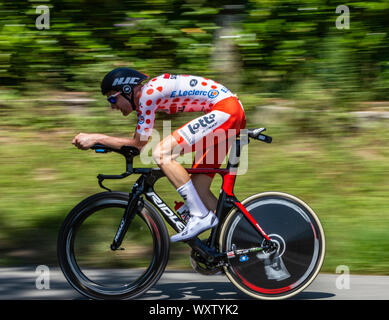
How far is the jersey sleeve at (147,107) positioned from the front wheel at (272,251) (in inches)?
35.3

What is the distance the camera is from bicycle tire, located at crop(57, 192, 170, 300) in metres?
4.46

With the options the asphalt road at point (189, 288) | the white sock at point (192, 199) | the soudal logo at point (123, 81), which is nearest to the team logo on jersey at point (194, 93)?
the soudal logo at point (123, 81)

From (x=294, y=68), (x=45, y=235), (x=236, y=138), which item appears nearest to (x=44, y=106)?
(x=45, y=235)

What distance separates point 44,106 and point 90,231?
3550mm

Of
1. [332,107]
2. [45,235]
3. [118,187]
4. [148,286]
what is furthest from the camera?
[332,107]

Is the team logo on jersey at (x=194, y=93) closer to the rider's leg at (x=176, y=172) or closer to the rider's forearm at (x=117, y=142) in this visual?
the rider's leg at (x=176, y=172)

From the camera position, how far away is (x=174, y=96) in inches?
174

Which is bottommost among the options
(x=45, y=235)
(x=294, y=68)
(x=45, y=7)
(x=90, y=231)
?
(x=45, y=235)

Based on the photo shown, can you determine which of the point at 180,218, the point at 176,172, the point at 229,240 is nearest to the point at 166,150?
the point at 176,172

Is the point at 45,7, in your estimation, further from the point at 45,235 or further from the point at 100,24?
the point at 45,235

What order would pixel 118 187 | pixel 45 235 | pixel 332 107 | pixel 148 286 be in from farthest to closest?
pixel 332 107 < pixel 118 187 < pixel 45 235 < pixel 148 286

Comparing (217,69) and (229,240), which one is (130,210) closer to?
(229,240)

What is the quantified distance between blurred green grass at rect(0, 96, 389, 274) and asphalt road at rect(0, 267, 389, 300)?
0.26 m

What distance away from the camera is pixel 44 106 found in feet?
25.4
